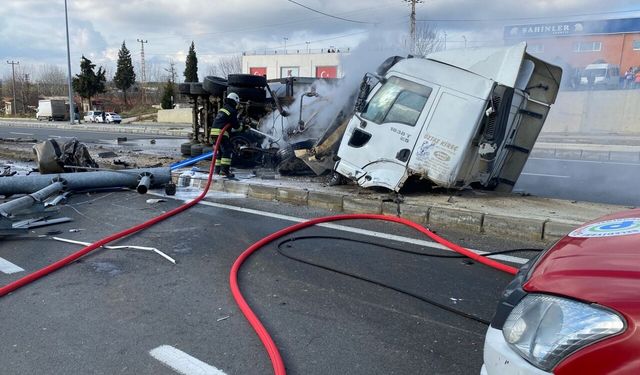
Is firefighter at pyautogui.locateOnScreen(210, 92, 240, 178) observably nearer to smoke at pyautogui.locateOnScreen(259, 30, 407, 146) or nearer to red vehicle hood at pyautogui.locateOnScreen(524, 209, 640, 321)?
smoke at pyautogui.locateOnScreen(259, 30, 407, 146)

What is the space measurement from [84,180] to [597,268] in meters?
7.72

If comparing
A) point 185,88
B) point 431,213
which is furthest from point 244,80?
point 431,213

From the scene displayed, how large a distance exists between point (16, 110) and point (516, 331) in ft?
285

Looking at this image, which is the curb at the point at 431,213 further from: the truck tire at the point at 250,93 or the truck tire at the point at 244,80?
the truck tire at the point at 244,80

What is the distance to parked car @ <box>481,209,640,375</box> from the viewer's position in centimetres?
145

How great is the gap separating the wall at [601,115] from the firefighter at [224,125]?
8845mm

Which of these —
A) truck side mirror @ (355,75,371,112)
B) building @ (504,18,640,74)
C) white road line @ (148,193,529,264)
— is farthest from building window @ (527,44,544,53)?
Answer: white road line @ (148,193,529,264)

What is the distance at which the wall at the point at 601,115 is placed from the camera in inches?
550

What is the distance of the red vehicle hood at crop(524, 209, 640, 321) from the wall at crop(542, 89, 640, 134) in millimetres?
11790

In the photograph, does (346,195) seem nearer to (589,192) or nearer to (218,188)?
(218,188)

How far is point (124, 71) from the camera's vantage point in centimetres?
6481

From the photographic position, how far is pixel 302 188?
766cm

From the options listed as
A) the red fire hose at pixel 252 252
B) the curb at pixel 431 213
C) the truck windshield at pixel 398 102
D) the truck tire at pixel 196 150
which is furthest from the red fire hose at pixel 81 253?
the truck tire at pixel 196 150

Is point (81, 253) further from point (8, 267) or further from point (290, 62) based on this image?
point (290, 62)
